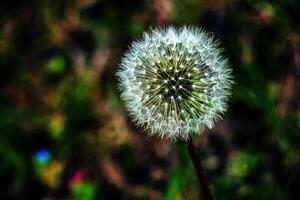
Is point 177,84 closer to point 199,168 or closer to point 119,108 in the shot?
point 199,168

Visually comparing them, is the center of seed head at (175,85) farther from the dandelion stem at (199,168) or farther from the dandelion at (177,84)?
the dandelion stem at (199,168)

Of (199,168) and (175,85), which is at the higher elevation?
(175,85)

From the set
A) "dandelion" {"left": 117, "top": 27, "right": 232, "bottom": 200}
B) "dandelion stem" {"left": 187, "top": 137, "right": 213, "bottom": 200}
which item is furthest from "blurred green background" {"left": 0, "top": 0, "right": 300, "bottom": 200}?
"dandelion" {"left": 117, "top": 27, "right": 232, "bottom": 200}

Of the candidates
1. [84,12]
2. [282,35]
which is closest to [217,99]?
[282,35]

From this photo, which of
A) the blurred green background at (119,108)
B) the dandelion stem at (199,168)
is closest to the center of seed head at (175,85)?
the dandelion stem at (199,168)

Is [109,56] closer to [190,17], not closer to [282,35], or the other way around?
[190,17]

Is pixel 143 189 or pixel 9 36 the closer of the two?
pixel 143 189

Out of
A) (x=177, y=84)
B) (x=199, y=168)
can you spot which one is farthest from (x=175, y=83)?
(x=199, y=168)
